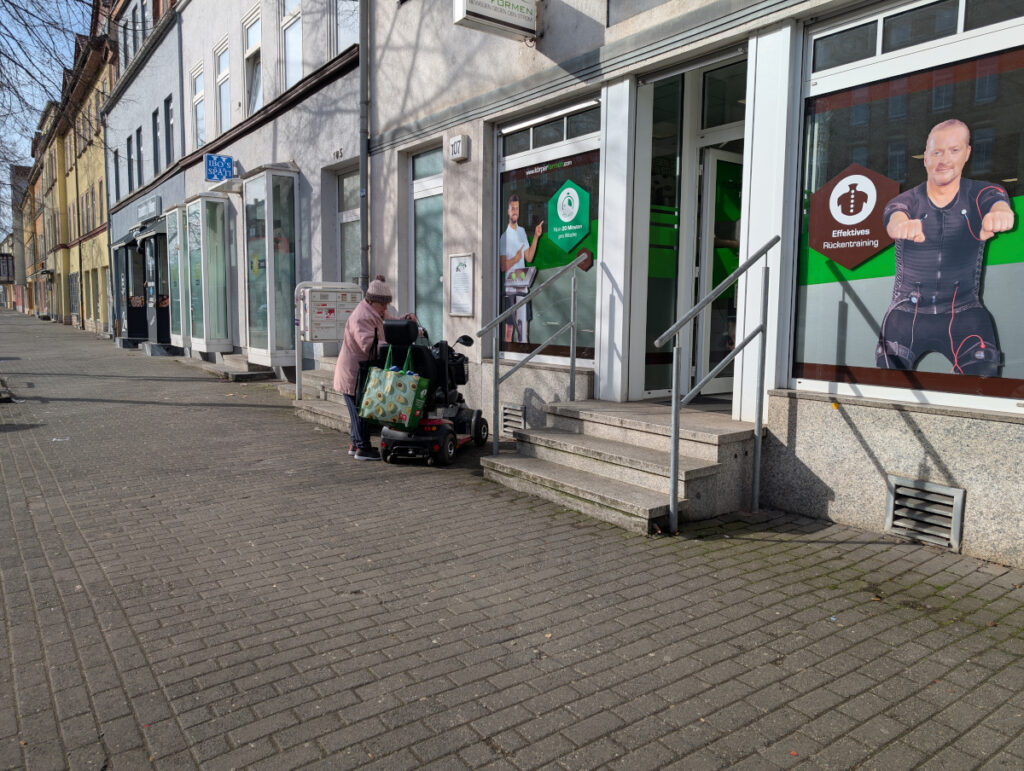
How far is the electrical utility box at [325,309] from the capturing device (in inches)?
422

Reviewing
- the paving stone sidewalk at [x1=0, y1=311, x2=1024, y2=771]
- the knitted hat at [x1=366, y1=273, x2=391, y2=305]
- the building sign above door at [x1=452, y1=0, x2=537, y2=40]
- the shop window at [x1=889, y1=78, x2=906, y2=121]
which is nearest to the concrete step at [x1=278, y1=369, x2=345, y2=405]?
the knitted hat at [x1=366, y1=273, x2=391, y2=305]

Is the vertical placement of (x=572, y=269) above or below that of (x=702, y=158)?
below

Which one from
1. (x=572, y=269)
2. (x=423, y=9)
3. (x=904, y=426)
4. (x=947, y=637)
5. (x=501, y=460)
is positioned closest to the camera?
(x=947, y=637)

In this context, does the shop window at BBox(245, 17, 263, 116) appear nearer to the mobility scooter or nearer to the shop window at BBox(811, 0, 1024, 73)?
the mobility scooter

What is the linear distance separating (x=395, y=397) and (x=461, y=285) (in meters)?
2.76

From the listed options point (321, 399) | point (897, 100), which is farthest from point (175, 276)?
point (897, 100)

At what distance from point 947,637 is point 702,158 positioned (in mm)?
4896

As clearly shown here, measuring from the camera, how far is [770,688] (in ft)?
10.3

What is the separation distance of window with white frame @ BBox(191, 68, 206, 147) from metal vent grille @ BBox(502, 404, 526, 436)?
1410cm

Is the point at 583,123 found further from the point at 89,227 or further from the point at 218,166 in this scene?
the point at 89,227

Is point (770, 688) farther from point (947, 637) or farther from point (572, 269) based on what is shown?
point (572, 269)

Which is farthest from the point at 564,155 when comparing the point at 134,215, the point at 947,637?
the point at 134,215

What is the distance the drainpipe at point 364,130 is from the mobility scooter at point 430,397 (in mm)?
3901

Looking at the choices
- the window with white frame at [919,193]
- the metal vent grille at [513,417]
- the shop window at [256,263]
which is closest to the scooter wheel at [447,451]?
the metal vent grille at [513,417]
